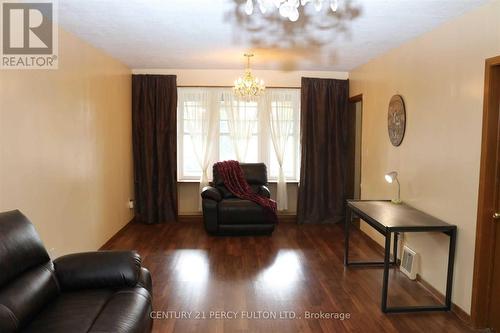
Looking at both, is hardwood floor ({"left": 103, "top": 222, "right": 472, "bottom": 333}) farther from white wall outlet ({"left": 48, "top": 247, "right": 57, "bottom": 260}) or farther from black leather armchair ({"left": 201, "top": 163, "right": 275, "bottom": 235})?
white wall outlet ({"left": 48, "top": 247, "right": 57, "bottom": 260})

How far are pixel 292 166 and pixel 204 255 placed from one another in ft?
7.85

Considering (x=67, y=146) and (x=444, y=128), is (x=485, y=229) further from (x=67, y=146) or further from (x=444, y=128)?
(x=67, y=146)

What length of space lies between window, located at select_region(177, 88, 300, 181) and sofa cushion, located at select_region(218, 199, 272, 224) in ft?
3.68

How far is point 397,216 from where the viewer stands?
3.15 metres

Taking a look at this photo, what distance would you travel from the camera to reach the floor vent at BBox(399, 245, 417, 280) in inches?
136

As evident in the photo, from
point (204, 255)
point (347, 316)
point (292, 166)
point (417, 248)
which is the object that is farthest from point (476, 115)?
point (292, 166)

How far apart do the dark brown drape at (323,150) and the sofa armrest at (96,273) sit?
3.76 metres

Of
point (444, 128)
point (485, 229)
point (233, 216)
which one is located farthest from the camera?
point (233, 216)

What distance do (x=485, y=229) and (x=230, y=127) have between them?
154 inches

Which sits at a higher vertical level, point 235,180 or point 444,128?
point 444,128

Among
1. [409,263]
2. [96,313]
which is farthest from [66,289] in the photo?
[409,263]

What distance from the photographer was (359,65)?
5059 millimetres

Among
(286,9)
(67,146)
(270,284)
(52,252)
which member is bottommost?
A: (270,284)

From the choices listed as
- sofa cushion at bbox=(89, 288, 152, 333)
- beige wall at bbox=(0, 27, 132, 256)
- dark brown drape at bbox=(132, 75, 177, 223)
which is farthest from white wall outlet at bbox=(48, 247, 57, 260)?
dark brown drape at bbox=(132, 75, 177, 223)
